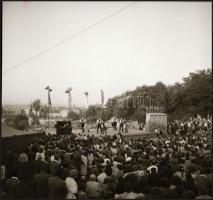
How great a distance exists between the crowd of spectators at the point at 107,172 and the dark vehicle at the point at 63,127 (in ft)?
5.93

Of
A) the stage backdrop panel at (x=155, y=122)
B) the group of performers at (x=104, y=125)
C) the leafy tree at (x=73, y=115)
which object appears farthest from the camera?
the stage backdrop panel at (x=155, y=122)

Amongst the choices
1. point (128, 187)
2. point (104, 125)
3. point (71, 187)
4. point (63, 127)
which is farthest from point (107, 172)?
point (104, 125)

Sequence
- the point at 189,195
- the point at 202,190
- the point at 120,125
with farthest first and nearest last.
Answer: the point at 120,125 < the point at 202,190 < the point at 189,195

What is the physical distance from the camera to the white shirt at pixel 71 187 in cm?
872

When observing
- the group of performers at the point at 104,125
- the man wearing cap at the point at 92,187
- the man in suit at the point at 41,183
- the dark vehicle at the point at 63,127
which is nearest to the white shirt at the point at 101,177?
the man wearing cap at the point at 92,187

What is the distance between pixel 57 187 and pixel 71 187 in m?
0.45

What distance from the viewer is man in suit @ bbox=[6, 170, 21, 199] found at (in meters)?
8.96

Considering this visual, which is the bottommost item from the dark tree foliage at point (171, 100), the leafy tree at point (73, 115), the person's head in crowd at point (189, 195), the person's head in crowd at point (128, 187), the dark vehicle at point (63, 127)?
the person's head in crowd at point (189, 195)

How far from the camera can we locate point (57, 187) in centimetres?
844

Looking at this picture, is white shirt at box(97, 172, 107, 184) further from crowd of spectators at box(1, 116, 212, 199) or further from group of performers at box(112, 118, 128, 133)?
group of performers at box(112, 118, 128, 133)

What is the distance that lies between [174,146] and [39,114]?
16.9 feet

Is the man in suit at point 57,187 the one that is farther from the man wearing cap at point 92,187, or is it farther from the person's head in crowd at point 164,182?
the person's head in crowd at point 164,182

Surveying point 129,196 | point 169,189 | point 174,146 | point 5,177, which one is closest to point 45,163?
point 5,177

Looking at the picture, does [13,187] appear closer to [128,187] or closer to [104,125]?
[128,187]
